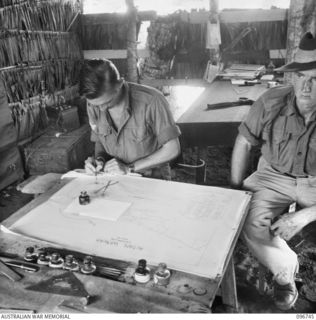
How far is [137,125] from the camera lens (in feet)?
7.87

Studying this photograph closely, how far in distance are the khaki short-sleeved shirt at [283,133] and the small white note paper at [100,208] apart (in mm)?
1103

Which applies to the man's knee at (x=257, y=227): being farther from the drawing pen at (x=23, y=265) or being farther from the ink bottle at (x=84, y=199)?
the drawing pen at (x=23, y=265)

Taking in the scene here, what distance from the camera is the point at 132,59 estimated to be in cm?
588

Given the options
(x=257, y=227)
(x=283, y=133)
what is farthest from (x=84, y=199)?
(x=283, y=133)

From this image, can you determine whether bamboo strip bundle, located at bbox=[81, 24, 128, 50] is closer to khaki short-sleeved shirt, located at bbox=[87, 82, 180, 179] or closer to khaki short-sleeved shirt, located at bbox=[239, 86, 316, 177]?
khaki short-sleeved shirt, located at bbox=[87, 82, 180, 179]

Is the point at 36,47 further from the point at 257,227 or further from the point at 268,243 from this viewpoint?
the point at 268,243

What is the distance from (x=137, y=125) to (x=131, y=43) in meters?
3.83

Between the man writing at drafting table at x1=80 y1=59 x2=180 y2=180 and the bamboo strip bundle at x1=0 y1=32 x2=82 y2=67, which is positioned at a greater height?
the bamboo strip bundle at x1=0 y1=32 x2=82 y2=67

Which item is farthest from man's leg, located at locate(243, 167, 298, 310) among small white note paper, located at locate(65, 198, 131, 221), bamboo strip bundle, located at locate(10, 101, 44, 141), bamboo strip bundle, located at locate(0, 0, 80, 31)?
bamboo strip bundle, located at locate(0, 0, 80, 31)

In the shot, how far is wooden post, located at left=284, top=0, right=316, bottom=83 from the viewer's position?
→ 12.2ft

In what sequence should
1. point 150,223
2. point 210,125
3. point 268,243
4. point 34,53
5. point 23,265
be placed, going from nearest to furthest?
point 23,265, point 150,223, point 268,243, point 210,125, point 34,53

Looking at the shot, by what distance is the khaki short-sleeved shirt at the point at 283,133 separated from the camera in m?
2.19

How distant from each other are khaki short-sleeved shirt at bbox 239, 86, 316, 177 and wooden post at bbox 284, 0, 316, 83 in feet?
6.06

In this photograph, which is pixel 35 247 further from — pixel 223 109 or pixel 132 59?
pixel 132 59
